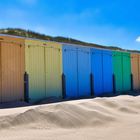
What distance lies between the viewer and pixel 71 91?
15234 millimetres

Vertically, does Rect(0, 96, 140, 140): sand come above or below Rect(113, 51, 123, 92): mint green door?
below

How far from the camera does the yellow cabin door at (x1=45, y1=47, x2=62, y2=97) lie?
1395 centimetres

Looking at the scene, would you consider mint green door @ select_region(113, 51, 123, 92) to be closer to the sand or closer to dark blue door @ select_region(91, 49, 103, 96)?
dark blue door @ select_region(91, 49, 103, 96)

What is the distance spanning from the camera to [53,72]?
14.3 metres

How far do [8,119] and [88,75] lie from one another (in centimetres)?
986

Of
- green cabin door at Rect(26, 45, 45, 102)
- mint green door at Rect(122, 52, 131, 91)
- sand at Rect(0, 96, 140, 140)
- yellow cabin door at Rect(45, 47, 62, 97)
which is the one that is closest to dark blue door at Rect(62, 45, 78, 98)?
yellow cabin door at Rect(45, 47, 62, 97)

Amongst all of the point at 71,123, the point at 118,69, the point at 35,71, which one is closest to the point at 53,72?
the point at 35,71

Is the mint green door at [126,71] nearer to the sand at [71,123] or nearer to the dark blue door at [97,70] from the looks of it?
the dark blue door at [97,70]

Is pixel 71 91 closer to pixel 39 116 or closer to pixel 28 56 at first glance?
pixel 28 56

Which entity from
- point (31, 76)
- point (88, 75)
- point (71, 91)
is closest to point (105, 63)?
point (88, 75)

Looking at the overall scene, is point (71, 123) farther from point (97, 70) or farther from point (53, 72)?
point (97, 70)

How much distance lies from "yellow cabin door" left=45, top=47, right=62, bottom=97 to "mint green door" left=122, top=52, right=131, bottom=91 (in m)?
6.41

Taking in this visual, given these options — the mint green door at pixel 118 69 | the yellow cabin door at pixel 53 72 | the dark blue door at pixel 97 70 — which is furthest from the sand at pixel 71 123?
the mint green door at pixel 118 69

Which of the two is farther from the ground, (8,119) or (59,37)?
(59,37)
